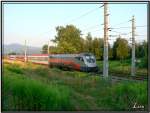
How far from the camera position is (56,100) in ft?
21.1

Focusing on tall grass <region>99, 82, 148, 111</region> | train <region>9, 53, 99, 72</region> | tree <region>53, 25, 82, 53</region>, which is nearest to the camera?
tall grass <region>99, 82, 148, 111</region>

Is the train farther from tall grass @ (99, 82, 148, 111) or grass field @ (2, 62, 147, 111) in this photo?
tall grass @ (99, 82, 148, 111)

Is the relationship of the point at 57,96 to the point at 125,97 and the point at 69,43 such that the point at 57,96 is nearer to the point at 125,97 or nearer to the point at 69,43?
the point at 125,97

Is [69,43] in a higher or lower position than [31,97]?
higher

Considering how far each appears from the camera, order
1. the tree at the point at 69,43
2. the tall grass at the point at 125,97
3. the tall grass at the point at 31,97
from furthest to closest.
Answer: the tree at the point at 69,43 < the tall grass at the point at 125,97 < the tall grass at the point at 31,97

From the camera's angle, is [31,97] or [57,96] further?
[57,96]

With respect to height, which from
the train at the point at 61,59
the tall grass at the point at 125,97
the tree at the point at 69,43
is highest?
the tree at the point at 69,43

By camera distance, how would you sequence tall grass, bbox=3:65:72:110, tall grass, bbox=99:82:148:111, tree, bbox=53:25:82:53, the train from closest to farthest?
tall grass, bbox=3:65:72:110
tall grass, bbox=99:82:148:111
tree, bbox=53:25:82:53
the train

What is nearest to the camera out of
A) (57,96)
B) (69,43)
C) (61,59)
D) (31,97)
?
(31,97)

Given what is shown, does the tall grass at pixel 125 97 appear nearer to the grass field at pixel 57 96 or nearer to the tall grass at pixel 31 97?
the grass field at pixel 57 96

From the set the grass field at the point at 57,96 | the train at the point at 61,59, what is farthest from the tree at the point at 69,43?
the grass field at the point at 57,96

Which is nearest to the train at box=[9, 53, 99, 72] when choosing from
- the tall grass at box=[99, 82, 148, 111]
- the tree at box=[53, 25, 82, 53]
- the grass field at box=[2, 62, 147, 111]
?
the tree at box=[53, 25, 82, 53]

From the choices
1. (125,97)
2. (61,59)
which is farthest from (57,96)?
(61,59)

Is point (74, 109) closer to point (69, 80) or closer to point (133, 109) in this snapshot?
point (133, 109)
